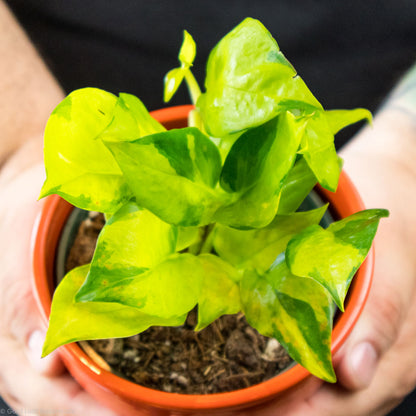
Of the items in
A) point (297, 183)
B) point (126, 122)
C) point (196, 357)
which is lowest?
point (196, 357)

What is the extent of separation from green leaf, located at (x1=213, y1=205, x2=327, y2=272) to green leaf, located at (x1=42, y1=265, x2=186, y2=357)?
3.1 inches

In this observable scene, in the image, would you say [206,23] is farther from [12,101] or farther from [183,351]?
[183,351]

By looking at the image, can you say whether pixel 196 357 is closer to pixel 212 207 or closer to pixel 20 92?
pixel 212 207

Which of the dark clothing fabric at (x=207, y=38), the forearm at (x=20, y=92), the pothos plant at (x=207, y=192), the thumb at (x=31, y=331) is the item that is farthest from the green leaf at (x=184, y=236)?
the dark clothing fabric at (x=207, y=38)

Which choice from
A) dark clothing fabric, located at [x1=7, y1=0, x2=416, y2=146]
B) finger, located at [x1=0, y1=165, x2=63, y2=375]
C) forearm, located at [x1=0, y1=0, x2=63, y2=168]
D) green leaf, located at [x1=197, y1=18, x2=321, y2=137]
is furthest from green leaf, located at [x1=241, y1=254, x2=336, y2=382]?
dark clothing fabric, located at [x1=7, y1=0, x2=416, y2=146]

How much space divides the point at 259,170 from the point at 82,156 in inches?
4.1

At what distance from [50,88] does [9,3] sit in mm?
298

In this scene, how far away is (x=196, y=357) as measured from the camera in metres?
0.44

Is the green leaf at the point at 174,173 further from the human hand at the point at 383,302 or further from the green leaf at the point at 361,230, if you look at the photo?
the human hand at the point at 383,302

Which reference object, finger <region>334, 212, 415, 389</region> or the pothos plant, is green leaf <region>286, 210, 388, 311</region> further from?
finger <region>334, 212, 415, 389</region>

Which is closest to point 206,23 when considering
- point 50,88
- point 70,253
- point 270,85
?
point 50,88

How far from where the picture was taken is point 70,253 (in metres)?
0.46

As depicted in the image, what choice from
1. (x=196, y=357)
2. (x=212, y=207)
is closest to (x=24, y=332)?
(x=196, y=357)

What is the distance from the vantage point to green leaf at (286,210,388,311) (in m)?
0.25
